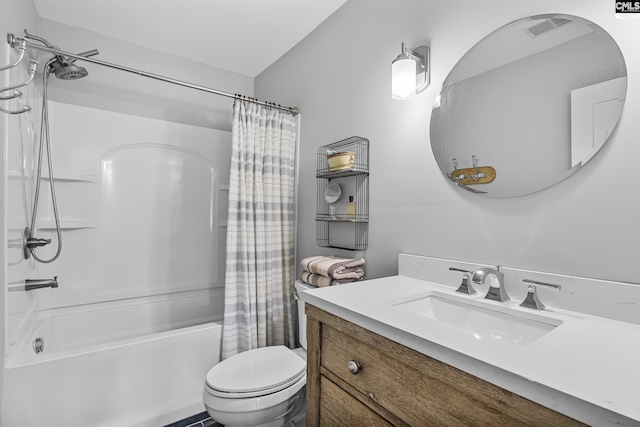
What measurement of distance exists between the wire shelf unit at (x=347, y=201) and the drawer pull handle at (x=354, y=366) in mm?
839

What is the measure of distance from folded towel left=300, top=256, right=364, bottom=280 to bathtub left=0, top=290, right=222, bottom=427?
0.77 metres

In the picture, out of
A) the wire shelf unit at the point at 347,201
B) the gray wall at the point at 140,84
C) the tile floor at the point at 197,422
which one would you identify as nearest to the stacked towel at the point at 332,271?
the wire shelf unit at the point at 347,201

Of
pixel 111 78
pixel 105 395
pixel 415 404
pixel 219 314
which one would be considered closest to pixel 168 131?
pixel 111 78

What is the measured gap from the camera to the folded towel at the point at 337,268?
1.57 meters

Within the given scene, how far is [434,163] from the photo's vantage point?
4.51ft

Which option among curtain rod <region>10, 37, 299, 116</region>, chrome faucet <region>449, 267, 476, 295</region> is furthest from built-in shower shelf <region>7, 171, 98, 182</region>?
chrome faucet <region>449, 267, 476, 295</region>

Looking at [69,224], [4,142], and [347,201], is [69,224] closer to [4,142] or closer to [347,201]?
[4,142]

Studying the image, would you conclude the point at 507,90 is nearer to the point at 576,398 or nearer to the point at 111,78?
the point at 576,398

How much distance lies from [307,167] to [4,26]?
5.27ft

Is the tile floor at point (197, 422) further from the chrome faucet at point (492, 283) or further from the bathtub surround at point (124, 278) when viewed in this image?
the chrome faucet at point (492, 283)

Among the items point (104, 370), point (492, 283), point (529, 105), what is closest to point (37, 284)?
point (104, 370)

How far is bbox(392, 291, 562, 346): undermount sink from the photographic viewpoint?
0.92 meters

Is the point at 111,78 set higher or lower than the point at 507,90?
higher

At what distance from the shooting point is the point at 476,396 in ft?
2.05
